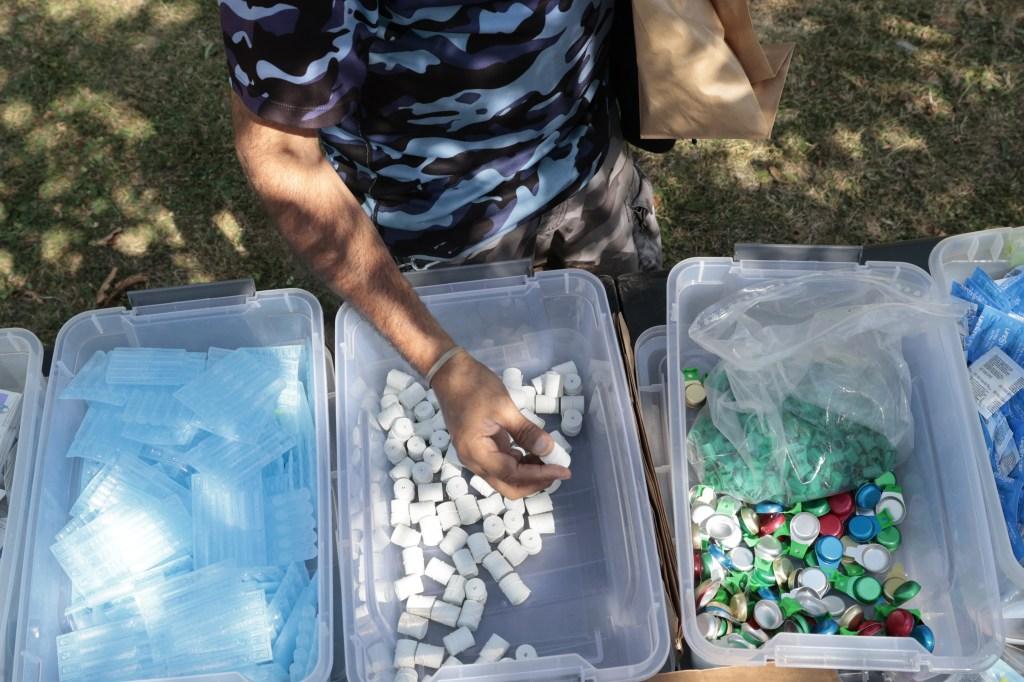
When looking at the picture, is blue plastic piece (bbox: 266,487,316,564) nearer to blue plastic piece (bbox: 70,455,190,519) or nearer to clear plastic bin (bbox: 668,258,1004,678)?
blue plastic piece (bbox: 70,455,190,519)

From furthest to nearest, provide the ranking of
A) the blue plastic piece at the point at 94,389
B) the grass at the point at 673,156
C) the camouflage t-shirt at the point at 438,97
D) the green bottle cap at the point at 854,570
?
the grass at the point at 673,156 < the blue plastic piece at the point at 94,389 < the green bottle cap at the point at 854,570 < the camouflage t-shirt at the point at 438,97

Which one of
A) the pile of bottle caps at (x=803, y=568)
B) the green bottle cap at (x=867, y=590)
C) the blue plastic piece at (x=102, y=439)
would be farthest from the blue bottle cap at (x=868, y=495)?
the blue plastic piece at (x=102, y=439)

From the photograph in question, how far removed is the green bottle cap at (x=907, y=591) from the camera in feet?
4.29

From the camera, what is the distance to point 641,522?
130 cm

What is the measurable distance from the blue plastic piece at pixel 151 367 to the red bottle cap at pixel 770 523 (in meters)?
1.02

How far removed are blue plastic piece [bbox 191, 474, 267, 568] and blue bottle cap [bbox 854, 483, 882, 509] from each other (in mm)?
993

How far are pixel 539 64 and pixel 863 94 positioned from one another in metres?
1.88

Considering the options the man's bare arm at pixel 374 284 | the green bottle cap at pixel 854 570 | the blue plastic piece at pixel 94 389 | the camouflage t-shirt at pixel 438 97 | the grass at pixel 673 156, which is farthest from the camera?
the grass at pixel 673 156

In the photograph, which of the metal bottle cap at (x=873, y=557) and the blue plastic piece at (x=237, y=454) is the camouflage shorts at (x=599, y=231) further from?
the metal bottle cap at (x=873, y=557)

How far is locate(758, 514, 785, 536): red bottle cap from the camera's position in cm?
141

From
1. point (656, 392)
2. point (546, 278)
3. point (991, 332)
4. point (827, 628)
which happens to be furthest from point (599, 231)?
point (827, 628)

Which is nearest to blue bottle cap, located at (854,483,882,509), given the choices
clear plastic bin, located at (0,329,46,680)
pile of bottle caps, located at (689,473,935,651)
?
pile of bottle caps, located at (689,473,935,651)

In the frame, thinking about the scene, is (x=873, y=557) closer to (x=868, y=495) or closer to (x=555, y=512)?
(x=868, y=495)

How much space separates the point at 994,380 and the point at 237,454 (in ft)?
4.25
